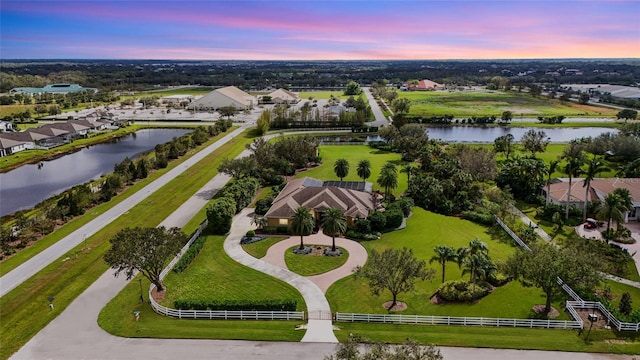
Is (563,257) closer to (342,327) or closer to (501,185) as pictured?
(342,327)

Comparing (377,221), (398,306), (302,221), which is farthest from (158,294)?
(377,221)

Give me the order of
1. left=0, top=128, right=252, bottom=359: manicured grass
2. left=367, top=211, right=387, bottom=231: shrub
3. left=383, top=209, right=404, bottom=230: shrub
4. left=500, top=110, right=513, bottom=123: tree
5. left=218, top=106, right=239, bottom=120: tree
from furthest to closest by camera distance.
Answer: left=218, top=106, right=239, bottom=120: tree, left=500, top=110, right=513, bottom=123: tree, left=383, top=209, right=404, bottom=230: shrub, left=367, top=211, right=387, bottom=231: shrub, left=0, top=128, right=252, bottom=359: manicured grass

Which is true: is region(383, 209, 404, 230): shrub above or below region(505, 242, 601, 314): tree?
below

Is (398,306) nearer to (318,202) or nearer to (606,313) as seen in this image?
(606,313)

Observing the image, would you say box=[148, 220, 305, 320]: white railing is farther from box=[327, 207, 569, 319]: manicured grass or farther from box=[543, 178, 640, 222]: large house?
box=[543, 178, 640, 222]: large house

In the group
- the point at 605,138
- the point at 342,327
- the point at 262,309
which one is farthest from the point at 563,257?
the point at 605,138

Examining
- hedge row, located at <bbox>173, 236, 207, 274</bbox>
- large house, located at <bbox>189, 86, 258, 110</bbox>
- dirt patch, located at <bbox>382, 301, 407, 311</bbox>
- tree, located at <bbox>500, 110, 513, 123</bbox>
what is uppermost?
large house, located at <bbox>189, 86, 258, 110</bbox>

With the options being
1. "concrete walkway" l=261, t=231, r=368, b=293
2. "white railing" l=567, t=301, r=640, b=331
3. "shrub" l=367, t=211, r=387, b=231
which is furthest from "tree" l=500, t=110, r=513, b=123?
"white railing" l=567, t=301, r=640, b=331

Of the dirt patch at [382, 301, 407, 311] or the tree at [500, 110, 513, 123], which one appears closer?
the dirt patch at [382, 301, 407, 311]

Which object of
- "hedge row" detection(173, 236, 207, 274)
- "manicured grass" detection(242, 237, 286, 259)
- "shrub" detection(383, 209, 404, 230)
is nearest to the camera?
"hedge row" detection(173, 236, 207, 274)
